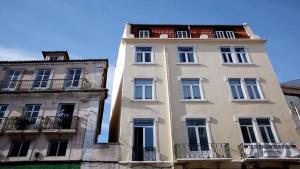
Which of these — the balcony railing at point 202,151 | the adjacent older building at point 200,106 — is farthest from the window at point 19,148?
the balcony railing at point 202,151

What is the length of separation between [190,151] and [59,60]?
42.6 ft

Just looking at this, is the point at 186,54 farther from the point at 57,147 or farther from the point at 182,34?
the point at 57,147

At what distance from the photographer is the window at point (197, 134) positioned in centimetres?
1595

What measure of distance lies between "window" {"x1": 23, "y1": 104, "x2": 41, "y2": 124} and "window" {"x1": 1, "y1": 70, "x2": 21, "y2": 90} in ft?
8.52

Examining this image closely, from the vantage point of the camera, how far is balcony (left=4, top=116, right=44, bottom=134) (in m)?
16.4

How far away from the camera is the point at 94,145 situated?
15.9 meters

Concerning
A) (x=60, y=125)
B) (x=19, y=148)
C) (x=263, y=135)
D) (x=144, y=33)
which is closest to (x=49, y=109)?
(x=60, y=125)

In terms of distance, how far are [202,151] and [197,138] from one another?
101cm

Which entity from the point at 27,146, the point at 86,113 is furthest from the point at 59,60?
the point at 27,146

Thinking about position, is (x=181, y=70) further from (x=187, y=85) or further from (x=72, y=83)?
(x=72, y=83)

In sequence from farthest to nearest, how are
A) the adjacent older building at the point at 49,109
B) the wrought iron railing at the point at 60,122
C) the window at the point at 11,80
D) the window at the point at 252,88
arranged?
the window at the point at 11,80
the window at the point at 252,88
the wrought iron railing at the point at 60,122
the adjacent older building at the point at 49,109

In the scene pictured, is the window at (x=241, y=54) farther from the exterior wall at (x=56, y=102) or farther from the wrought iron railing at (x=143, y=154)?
the exterior wall at (x=56, y=102)

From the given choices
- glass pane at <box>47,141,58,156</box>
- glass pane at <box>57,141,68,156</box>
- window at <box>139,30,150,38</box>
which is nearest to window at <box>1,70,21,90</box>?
glass pane at <box>47,141,58,156</box>

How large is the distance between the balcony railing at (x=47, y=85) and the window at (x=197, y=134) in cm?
755
